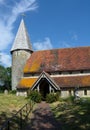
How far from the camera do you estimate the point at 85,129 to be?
17.0 m

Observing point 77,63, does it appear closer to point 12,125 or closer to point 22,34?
point 22,34

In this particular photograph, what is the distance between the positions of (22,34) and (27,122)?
35525 mm

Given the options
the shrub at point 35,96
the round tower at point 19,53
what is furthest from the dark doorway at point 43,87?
the round tower at point 19,53

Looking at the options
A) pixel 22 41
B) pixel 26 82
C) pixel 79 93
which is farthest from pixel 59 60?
pixel 22 41

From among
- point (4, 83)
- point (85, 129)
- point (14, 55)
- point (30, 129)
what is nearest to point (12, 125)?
point (30, 129)

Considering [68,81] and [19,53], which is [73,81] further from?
[19,53]

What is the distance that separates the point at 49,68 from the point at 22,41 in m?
10.2

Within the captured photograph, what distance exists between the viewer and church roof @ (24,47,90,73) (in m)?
44.8

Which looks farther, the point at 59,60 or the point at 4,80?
the point at 4,80

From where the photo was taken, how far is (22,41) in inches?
2064

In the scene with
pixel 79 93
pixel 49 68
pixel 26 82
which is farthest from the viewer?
pixel 49 68

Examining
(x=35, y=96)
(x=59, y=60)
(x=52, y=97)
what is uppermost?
(x=59, y=60)

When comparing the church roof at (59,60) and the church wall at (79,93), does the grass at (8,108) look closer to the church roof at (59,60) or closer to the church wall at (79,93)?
the church wall at (79,93)

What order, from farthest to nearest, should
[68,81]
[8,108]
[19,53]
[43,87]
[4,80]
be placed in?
1. [4,80]
2. [19,53]
3. [43,87]
4. [68,81]
5. [8,108]
